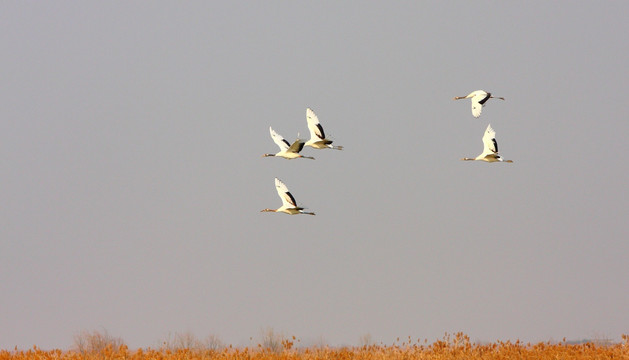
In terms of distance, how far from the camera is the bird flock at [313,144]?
1944 cm

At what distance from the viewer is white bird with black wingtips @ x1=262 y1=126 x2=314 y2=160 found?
20.0 metres

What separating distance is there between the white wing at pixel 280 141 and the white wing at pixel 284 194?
1.89m

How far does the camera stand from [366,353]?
750 inches

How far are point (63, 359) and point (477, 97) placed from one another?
12985mm

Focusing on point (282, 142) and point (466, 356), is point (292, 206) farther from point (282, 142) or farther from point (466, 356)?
point (466, 356)

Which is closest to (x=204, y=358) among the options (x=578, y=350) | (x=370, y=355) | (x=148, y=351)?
(x=148, y=351)

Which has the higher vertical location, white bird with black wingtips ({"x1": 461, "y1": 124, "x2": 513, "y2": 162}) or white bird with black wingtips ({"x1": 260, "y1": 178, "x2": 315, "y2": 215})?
white bird with black wingtips ({"x1": 461, "y1": 124, "x2": 513, "y2": 162})

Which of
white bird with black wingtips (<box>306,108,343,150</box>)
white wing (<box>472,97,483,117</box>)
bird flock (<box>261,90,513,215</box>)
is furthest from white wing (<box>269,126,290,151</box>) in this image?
white wing (<box>472,97,483,117</box>)

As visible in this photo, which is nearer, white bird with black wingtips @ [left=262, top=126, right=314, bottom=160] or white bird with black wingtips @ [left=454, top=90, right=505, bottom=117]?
white bird with black wingtips @ [left=262, top=126, right=314, bottom=160]

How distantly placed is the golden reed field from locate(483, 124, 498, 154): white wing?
5.40 metres

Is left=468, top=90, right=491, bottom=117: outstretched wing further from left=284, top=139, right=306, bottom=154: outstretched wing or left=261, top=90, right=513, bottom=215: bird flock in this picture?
left=284, top=139, right=306, bottom=154: outstretched wing

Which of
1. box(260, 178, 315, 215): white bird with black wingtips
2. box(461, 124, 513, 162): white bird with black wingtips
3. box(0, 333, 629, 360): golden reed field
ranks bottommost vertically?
box(0, 333, 629, 360): golden reed field

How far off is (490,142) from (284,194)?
646 centimetres

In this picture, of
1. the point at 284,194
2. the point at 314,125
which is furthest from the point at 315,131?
the point at 284,194
